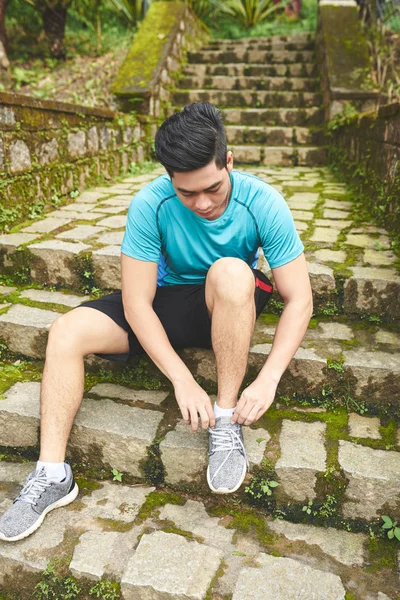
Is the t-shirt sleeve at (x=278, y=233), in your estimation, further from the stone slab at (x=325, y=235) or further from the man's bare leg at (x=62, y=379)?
the stone slab at (x=325, y=235)

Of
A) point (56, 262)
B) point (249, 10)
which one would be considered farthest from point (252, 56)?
point (56, 262)

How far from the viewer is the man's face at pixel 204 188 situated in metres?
1.68

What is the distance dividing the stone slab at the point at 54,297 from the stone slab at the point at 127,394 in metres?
0.64

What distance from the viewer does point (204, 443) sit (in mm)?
1908

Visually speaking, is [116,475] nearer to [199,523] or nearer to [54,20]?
[199,523]

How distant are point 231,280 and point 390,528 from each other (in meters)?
1.09

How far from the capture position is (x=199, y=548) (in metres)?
1.64

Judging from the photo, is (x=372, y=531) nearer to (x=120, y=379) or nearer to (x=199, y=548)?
(x=199, y=548)

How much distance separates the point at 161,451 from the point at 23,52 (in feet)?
26.0

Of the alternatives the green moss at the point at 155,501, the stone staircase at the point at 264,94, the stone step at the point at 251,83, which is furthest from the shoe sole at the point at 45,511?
the stone step at the point at 251,83

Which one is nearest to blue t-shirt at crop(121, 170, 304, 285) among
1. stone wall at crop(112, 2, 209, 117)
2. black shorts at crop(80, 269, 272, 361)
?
black shorts at crop(80, 269, 272, 361)

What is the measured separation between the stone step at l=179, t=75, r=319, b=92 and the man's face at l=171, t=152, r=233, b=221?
5492 mm

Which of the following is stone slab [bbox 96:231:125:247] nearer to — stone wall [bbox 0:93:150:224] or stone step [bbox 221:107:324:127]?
stone wall [bbox 0:93:150:224]

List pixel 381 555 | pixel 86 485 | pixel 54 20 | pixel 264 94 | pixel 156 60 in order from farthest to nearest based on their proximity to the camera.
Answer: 1. pixel 54 20
2. pixel 264 94
3. pixel 156 60
4. pixel 86 485
5. pixel 381 555
